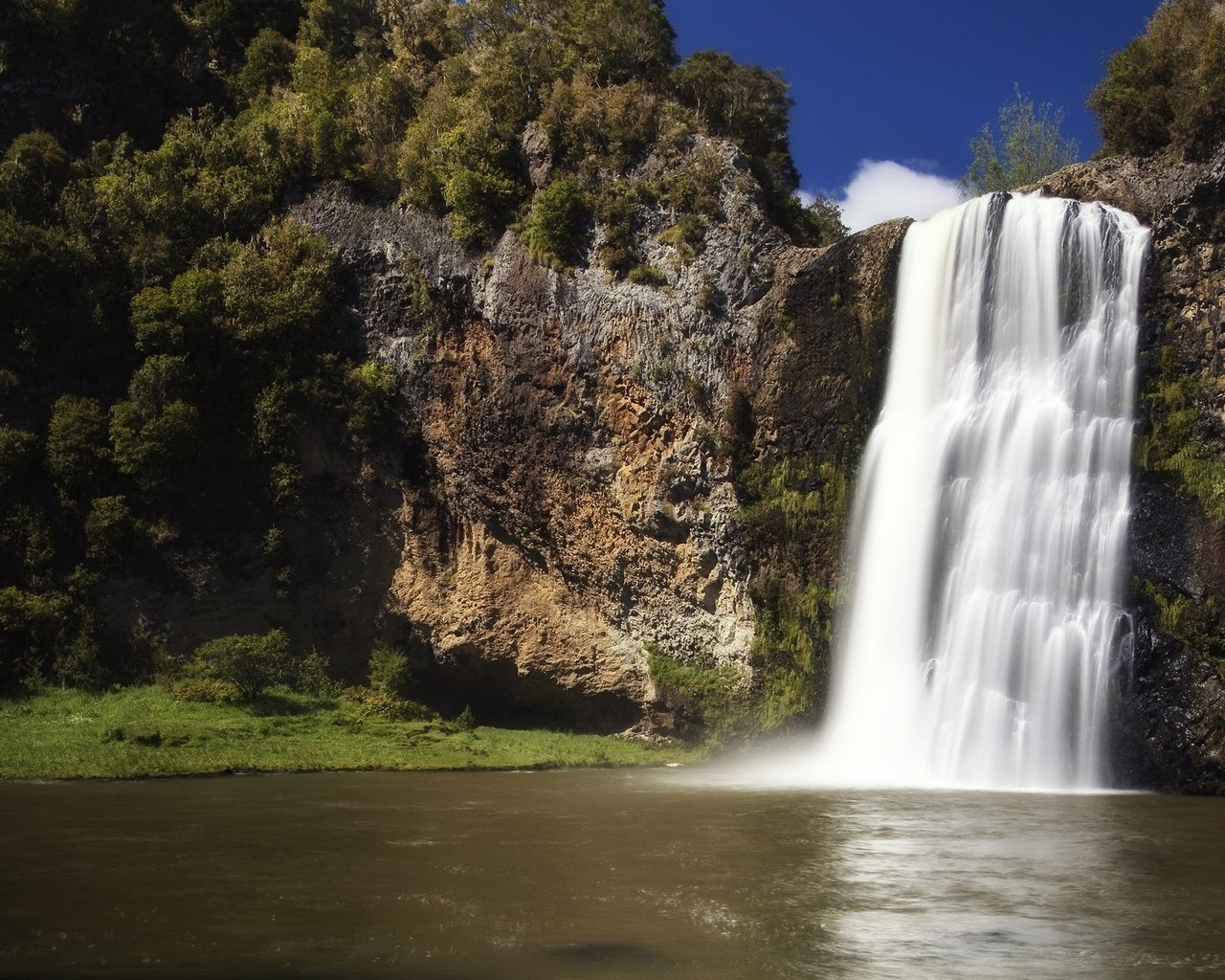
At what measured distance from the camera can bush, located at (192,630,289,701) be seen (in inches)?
1182

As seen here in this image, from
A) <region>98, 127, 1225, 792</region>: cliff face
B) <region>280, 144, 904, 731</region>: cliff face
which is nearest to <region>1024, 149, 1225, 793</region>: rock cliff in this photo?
<region>98, 127, 1225, 792</region>: cliff face

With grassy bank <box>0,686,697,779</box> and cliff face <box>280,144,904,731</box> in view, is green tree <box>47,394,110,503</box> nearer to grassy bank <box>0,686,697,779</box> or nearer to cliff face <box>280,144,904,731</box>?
grassy bank <box>0,686,697,779</box>

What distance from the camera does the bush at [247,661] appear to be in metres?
30.0

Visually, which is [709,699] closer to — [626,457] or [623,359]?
[626,457]

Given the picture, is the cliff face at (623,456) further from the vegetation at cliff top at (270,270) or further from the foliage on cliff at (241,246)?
the foliage on cliff at (241,246)

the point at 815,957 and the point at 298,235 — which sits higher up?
the point at 298,235

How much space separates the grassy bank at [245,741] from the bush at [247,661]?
58 cm

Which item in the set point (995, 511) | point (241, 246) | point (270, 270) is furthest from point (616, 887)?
point (241, 246)

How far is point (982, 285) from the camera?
90.8ft

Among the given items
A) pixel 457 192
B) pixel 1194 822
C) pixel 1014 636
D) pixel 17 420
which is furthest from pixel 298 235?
pixel 1194 822

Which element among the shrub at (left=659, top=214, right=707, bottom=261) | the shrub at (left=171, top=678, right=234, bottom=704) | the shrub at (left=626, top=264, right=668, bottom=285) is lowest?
the shrub at (left=171, top=678, right=234, bottom=704)

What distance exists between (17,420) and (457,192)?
14.9 metres

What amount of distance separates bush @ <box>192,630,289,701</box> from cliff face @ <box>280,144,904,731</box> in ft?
14.0

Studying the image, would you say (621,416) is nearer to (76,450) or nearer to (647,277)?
(647,277)
